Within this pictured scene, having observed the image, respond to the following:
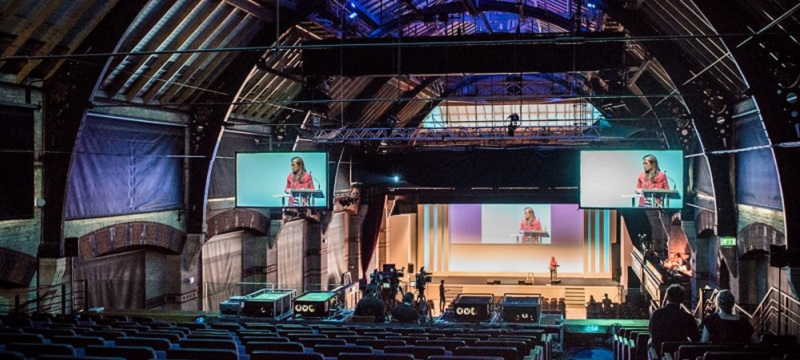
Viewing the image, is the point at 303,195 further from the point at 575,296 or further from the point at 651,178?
the point at 575,296

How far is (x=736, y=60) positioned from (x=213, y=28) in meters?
9.26

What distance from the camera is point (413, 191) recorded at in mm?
25344

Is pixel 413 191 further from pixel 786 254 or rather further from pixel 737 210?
pixel 786 254

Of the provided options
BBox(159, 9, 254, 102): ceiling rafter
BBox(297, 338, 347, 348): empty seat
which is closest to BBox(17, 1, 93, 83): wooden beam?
BBox(159, 9, 254, 102): ceiling rafter

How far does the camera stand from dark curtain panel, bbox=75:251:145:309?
12930 millimetres

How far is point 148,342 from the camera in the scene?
6.26 meters

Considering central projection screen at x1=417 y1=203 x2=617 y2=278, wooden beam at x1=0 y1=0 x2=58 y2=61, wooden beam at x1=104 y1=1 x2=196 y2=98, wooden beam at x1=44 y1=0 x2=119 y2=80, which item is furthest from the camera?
central projection screen at x1=417 y1=203 x2=617 y2=278

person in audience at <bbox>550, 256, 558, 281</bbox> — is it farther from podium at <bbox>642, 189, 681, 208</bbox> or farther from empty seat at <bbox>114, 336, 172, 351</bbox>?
empty seat at <bbox>114, 336, 172, 351</bbox>

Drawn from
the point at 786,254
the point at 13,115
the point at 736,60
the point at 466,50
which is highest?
the point at 466,50

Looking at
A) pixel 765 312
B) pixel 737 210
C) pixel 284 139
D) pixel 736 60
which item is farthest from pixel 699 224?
pixel 284 139

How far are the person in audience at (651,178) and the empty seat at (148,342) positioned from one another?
1005cm

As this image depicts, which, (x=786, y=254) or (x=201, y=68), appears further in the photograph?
(x=201, y=68)

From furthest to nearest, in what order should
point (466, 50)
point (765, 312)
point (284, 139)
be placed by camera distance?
point (284, 139)
point (466, 50)
point (765, 312)

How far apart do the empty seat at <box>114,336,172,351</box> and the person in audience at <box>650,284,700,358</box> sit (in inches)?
191
